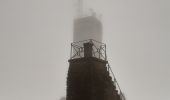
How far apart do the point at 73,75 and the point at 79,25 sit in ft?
167

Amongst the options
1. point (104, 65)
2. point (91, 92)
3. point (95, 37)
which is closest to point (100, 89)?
point (91, 92)

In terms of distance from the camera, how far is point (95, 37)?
6216 centimetres

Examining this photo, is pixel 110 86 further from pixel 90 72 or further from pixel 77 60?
pixel 77 60

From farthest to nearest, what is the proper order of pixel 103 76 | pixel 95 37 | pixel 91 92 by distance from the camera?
pixel 95 37, pixel 103 76, pixel 91 92

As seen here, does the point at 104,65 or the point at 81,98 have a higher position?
the point at 104,65

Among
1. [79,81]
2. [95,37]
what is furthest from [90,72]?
[95,37]

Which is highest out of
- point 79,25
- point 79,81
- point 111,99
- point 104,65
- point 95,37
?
point 79,25

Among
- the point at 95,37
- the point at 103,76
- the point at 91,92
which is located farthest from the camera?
the point at 95,37

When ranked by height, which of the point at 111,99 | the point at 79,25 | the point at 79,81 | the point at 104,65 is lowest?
the point at 111,99

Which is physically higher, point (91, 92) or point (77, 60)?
point (77, 60)

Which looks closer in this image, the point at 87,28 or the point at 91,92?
the point at 91,92

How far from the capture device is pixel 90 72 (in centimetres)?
1402

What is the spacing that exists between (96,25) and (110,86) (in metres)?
50.6

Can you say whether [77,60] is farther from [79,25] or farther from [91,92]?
[79,25]
